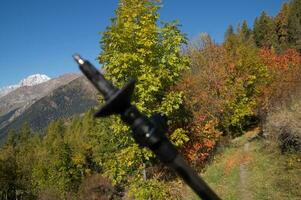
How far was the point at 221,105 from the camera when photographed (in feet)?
131

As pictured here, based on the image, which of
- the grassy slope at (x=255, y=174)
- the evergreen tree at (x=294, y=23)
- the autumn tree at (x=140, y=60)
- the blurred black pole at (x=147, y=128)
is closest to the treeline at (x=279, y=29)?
the evergreen tree at (x=294, y=23)

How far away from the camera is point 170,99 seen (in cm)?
2014

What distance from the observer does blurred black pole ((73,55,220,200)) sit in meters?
2.18

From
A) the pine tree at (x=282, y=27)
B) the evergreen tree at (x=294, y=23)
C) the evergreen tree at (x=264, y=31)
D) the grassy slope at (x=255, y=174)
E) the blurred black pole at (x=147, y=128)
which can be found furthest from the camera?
the pine tree at (x=282, y=27)

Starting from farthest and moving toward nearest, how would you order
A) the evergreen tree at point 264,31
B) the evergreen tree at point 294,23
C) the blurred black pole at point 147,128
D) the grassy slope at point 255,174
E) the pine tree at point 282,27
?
the pine tree at point 282,27 → the evergreen tree at point 264,31 → the evergreen tree at point 294,23 → the grassy slope at point 255,174 → the blurred black pole at point 147,128

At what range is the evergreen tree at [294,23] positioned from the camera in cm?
9008

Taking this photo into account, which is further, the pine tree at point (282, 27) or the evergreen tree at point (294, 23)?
the pine tree at point (282, 27)

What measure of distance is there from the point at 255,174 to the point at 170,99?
315 inches

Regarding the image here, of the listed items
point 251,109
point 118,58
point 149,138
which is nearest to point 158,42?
point 118,58

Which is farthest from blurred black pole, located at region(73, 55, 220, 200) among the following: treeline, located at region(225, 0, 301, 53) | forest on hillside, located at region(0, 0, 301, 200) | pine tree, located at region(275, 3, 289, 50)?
pine tree, located at region(275, 3, 289, 50)

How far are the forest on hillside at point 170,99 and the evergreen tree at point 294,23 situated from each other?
1.02 feet

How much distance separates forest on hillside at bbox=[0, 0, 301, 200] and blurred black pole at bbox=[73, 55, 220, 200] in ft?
21.2

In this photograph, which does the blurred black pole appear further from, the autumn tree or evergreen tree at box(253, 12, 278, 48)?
evergreen tree at box(253, 12, 278, 48)

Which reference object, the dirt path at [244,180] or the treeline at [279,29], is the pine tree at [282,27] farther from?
the dirt path at [244,180]
